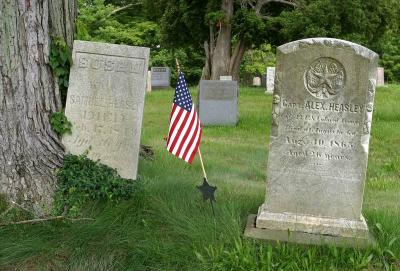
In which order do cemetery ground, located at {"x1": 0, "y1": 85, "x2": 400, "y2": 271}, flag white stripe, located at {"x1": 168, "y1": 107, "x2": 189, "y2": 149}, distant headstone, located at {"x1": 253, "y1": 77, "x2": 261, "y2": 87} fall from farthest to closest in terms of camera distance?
distant headstone, located at {"x1": 253, "y1": 77, "x2": 261, "y2": 87} < flag white stripe, located at {"x1": 168, "y1": 107, "x2": 189, "y2": 149} < cemetery ground, located at {"x1": 0, "y1": 85, "x2": 400, "y2": 271}

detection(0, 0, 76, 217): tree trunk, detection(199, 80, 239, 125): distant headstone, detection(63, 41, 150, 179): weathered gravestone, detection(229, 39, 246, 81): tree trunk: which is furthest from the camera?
detection(229, 39, 246, 81): tree trunk

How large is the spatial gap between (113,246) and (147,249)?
310 mm

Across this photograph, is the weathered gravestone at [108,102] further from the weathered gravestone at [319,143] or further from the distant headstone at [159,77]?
the distant headstone at [159,77]

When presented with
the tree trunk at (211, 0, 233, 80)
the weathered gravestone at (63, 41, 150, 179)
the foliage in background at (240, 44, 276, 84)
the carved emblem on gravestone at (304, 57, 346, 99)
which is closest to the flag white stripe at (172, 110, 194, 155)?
the weathered gravestone at (63, 41, 150, 179)

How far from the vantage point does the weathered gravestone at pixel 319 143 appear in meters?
Result: 4.88

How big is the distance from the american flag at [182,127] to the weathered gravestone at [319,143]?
0.88 meters

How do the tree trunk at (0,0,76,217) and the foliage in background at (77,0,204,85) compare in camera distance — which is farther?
the foliage in background at (77,0,204,85)

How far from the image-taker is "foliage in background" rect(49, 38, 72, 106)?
5.63m

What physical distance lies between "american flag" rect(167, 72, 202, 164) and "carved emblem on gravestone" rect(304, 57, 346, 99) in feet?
4.17

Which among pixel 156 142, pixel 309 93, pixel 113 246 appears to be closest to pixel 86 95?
pixel 113 246

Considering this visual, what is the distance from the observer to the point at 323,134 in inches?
197

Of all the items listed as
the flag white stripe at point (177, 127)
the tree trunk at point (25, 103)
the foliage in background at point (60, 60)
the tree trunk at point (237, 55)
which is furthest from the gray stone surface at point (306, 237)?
the tree trunk at point (237, 55)

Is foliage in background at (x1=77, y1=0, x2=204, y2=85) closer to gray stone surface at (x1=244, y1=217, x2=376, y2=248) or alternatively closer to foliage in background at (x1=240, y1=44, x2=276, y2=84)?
foliage in background at (x1=240, y1=44, x2=276, y2=84)

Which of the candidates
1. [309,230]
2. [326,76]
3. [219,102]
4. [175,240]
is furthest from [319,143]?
[219,102]
